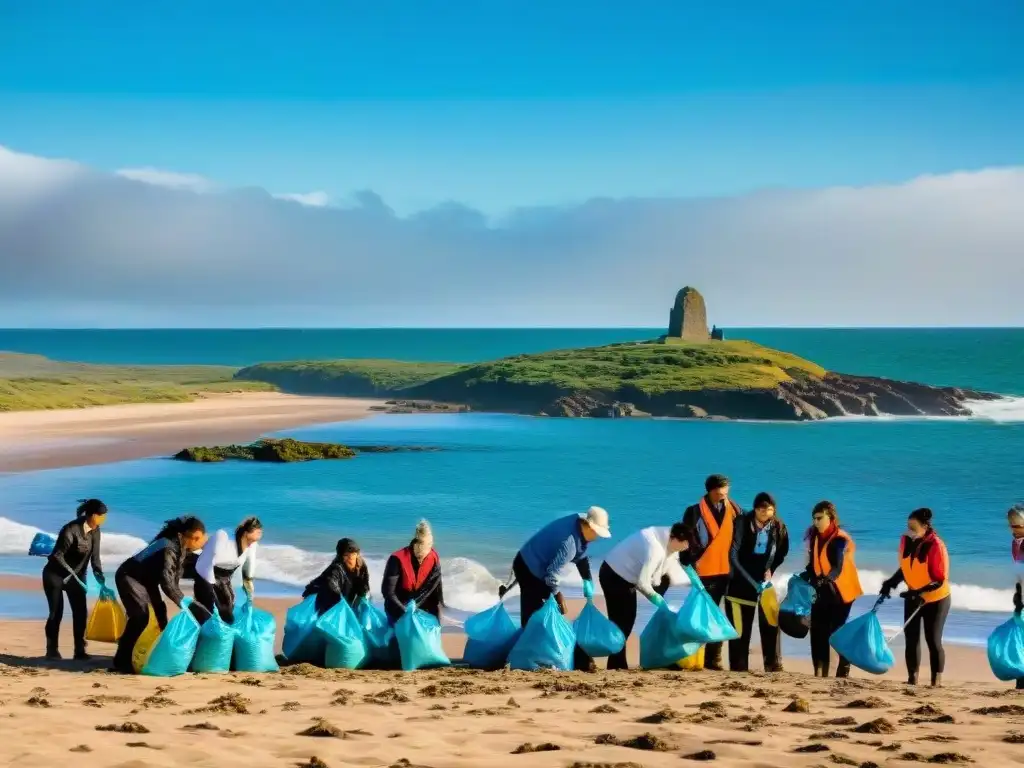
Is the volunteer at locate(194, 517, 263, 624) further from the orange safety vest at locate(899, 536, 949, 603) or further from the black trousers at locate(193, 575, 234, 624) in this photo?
the orange safety vest at locate(899, 536, 949, 603)

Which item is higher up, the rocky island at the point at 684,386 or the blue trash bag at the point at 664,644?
the rocky island at the point at 684,386

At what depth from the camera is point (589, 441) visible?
41.7m

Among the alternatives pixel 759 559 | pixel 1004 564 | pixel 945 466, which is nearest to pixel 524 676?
pixel 759 559

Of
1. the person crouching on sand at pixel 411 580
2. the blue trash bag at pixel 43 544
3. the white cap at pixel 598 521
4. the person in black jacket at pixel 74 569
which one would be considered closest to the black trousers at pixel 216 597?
the person in black jacket at pixel 74 569

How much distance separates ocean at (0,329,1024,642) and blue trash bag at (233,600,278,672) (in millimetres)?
4876

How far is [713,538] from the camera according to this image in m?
9.40

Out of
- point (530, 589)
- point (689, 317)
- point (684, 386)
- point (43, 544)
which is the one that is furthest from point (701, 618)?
point (689, 317)

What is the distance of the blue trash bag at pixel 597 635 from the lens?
30.2 ft

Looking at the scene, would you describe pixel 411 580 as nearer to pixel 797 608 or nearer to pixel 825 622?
pixel 797 608

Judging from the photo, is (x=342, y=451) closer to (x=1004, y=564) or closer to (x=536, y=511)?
(x=536, y=511)

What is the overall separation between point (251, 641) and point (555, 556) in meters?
2.36

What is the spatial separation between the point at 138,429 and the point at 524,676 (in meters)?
34.0

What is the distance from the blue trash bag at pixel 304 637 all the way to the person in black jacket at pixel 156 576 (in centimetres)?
84

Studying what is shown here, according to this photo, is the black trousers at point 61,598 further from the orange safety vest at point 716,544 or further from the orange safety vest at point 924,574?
the orange safety vest at point 924,574
